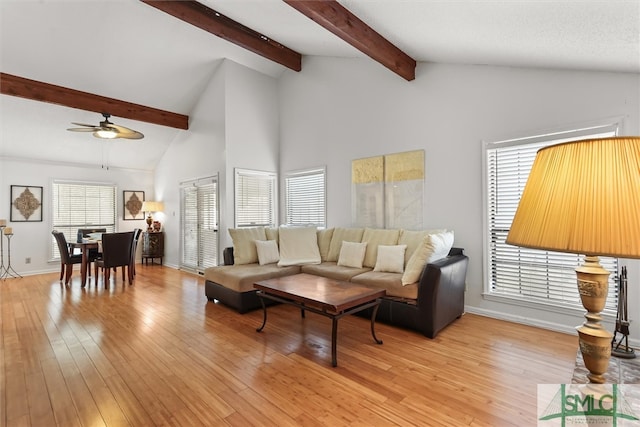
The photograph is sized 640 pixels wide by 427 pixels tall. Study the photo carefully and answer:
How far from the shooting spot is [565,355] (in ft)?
8.34

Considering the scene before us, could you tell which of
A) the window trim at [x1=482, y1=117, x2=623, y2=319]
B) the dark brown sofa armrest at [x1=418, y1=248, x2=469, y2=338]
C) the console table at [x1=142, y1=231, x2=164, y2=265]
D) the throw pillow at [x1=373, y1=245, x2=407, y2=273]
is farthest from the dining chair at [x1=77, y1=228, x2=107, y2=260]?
the window trim at [x1=482, y1=117, x2=623, y2=319]

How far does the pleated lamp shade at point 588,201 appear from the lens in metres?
0.68

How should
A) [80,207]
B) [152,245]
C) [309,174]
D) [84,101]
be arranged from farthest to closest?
[152,245] < [80,207] < [309,174] < [84,101]

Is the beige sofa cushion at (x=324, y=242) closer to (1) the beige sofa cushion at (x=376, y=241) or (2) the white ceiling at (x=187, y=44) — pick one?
(1) the beige sofa cushion at (x=376, y=241)

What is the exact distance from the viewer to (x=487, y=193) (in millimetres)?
3475

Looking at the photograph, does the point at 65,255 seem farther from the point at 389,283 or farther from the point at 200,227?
the point at 389,283

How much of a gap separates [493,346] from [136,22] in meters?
5.82

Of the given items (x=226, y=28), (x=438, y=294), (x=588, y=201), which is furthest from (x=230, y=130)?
(x=588, y=201)

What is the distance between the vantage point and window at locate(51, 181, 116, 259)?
255 inches

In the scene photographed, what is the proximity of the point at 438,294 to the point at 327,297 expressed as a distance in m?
1.12

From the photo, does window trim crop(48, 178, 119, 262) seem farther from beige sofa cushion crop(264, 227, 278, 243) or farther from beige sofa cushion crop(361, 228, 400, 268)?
beige sofa cushion crop(361, 228, 400, 268)

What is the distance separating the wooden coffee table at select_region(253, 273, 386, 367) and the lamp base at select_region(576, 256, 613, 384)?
1726 millimetres

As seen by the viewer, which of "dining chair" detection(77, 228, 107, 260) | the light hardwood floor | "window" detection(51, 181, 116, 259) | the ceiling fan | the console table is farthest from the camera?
the console table

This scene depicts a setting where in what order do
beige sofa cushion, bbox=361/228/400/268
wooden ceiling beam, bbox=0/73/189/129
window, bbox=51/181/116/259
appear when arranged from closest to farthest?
1. beige sofa cushion, bbox=361/228/400/268
2. wooden ceiling beam, bbox=0/73/189/129
3. window, bbox=51/181/116/259
